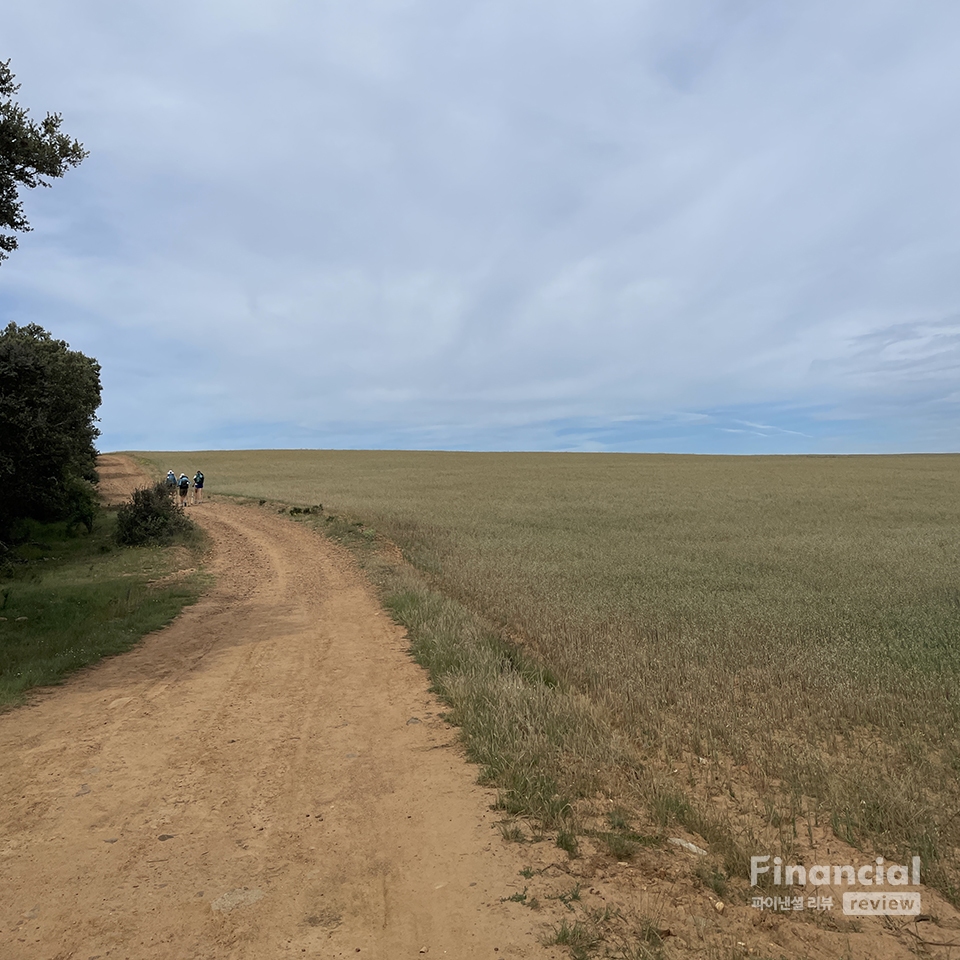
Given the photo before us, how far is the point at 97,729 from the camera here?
7.70 meters

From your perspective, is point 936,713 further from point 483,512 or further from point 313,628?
point 483,512

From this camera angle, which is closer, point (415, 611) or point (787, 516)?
point (415, 611)

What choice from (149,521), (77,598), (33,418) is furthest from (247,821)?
(149,521)

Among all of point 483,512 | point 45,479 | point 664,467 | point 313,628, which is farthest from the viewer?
point 664,467

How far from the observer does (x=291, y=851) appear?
201 inches

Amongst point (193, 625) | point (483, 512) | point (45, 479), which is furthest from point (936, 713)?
point (483, 512)

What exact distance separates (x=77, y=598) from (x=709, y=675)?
47.0ft

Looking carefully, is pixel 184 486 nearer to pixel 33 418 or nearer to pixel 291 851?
pixel 33 418

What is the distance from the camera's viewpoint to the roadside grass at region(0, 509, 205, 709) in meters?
10.4

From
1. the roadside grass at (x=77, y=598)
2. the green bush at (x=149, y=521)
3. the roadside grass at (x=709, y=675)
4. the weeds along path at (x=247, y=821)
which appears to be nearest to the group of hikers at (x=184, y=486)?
the green bush at (x=149, y=521)

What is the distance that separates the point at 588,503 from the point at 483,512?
8.39m

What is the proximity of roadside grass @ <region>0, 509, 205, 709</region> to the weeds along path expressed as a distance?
93 cm

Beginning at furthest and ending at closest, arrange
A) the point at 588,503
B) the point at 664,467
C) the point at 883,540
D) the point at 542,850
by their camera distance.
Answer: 1. the point at 664,467
2. the point at 588,503
3. the point at 883,540
4. the point at 542,850

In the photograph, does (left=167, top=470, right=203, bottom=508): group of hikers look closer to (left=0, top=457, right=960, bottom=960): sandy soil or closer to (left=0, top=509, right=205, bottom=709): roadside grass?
(left=0, top=509, right=205, bottom=709): roadside grass
